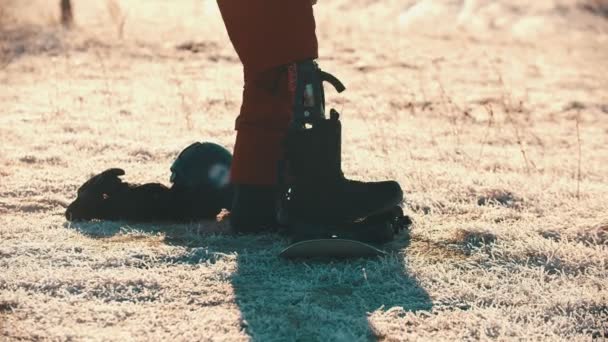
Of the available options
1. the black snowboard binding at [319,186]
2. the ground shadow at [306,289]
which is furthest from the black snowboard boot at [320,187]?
the ground shadow at [306,289]

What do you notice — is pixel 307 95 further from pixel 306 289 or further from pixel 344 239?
pixel 306 289

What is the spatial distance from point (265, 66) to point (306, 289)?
0.78 m

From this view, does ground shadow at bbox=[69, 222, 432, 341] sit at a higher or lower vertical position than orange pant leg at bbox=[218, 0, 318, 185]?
lower

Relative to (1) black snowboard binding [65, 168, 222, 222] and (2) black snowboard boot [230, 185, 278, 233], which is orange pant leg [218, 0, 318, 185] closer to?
(2) black snowboard boot [230, 185, 278, 233]

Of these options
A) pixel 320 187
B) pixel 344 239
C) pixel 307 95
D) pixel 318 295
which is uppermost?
pixel 307 95

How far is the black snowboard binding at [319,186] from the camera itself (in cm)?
305

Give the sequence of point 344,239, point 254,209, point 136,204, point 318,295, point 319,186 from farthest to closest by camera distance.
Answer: point 136,204 < point 254,209 < point 319,186 < point 344,239 < point 318,295

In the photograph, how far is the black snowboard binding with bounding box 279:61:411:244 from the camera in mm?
3047

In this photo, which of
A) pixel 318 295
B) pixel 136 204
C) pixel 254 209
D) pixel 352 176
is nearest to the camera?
pixel 318 295

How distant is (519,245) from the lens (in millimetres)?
3164

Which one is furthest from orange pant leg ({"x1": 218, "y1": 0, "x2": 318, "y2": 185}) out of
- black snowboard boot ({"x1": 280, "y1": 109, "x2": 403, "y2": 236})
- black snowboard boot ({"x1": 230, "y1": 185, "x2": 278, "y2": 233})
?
black snowboard boot ({"x1": 280, "y1": 109, "x2": 403, "y2": 236})

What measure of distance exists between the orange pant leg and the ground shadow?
272mm

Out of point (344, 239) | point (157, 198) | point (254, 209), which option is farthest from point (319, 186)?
point (157, 198)

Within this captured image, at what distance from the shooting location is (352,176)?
4348mm
